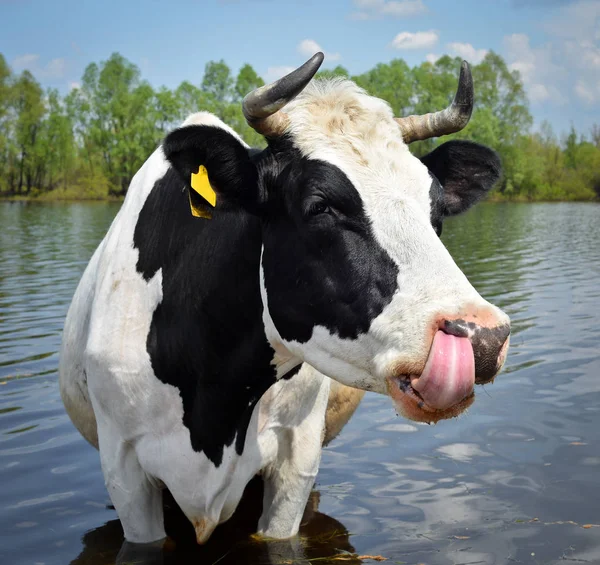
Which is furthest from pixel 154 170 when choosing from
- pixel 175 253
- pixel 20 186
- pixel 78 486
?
pixel 20 186

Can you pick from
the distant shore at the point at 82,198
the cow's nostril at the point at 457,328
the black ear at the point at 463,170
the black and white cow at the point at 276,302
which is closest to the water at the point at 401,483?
the black and white cow at the point at 276,302

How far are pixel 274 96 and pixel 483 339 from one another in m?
1.37

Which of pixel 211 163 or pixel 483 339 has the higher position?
pixel 211 163

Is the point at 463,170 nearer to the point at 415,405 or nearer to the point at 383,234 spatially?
the point at 383,234

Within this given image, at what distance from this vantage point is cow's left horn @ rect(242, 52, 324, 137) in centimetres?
333

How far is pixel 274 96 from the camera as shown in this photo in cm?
336

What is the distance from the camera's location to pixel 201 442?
163 inches

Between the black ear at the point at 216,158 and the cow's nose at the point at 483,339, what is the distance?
1241 millimetres

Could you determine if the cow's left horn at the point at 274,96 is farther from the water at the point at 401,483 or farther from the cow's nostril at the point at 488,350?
the water at the point at 401,483

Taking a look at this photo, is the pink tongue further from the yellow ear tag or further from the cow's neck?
the yellow ear tag

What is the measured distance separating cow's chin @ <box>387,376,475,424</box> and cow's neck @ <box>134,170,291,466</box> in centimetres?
92

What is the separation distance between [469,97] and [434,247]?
116 centimetres

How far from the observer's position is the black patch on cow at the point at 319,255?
→ 10.6 ft

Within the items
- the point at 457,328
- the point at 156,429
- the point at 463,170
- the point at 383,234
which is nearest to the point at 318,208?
the point at 383,234
